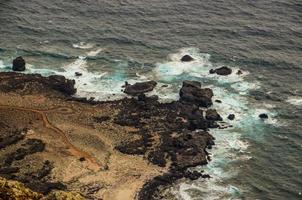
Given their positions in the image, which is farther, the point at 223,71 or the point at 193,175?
the point at 223,71

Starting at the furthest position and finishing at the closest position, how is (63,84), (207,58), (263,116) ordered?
(207,58) → (63,84) → (263,116)

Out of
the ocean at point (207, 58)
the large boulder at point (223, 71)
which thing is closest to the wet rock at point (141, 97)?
the ocean at point (207, 58)

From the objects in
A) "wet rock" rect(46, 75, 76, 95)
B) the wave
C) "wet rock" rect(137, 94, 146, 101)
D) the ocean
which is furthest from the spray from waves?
"wet rock" rect(46, 75, 76, 95)

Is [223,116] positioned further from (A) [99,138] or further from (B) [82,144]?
(B) [82,144]

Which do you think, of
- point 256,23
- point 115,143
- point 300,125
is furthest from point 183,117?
point 256,23

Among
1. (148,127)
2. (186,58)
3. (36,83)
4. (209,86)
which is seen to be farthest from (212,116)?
(36,83)

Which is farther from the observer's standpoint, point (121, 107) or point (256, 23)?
point (256, 23)

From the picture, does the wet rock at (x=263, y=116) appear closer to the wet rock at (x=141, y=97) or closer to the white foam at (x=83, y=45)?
the wet rock at (x=141, y=97)

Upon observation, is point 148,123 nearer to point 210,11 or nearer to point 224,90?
point 224,90
